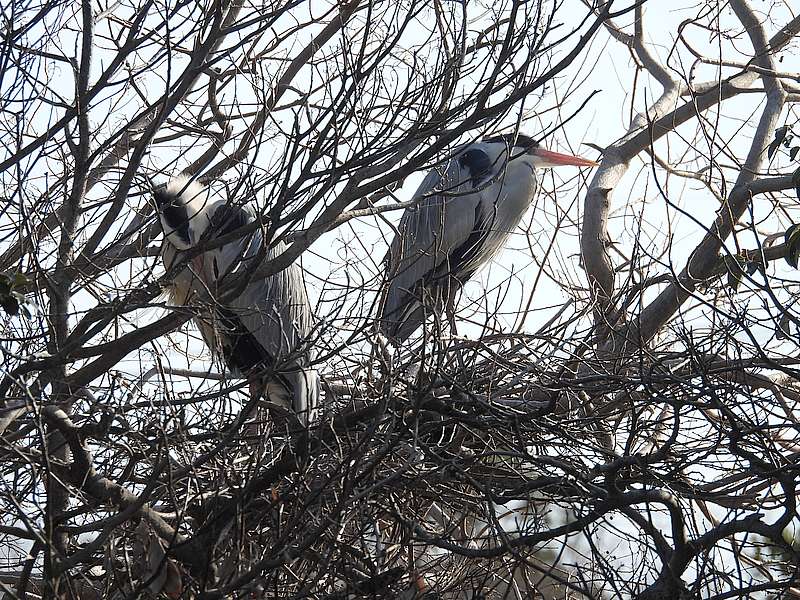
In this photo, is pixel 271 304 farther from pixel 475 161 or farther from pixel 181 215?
pixel 475 161

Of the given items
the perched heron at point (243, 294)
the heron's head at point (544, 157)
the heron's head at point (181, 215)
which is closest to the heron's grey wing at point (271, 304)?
the perched heron at point (243, 294)

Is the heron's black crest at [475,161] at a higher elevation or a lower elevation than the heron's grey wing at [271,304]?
higher

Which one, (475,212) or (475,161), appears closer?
(475,161)

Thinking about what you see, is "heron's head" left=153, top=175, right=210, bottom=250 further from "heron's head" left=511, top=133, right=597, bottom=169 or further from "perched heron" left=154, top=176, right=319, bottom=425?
"heron's head" left=511, top=133, right=597, bottom=169

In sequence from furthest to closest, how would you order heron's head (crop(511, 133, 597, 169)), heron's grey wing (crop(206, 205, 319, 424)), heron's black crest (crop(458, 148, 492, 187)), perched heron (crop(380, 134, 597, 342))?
heron's head (crop(511, 133, 597, 169)), perched heron (crop(380, 134, 597, 342)), heron's black crest (crop(458, 148, 492, 187)), heron's grey wing (crop(206, 205, 319, 424))

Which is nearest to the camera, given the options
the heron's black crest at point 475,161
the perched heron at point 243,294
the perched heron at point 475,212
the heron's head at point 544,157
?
the perched heron at point 243,294

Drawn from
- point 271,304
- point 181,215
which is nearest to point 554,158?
point 271,304

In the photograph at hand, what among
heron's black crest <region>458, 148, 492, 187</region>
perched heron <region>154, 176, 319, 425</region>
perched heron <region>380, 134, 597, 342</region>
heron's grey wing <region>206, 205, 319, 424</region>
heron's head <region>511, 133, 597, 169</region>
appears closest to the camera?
perched heron <region>154, 176, 319, 425</region>

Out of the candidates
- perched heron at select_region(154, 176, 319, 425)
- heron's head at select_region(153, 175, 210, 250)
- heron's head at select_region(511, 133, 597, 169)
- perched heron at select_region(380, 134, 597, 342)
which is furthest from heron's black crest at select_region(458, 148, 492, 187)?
heron's head at select_region(153, 175, 210, 250)

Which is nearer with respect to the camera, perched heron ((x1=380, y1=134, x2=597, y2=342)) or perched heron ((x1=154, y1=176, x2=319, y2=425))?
perched heron ((x1=154, y1=176, x2=319, y2=425))

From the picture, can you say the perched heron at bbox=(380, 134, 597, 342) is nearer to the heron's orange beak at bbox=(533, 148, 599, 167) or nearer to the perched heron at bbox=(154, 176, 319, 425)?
the heron's orange beak at bbox=(533, 148, 599, 167)

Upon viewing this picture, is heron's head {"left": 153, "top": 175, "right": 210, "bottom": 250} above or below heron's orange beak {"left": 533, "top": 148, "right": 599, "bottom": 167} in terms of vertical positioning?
below

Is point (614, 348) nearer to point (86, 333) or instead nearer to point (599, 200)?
point (599, 200)

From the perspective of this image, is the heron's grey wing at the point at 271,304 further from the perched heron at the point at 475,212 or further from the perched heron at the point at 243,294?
the perched heron at the point at 475,212
